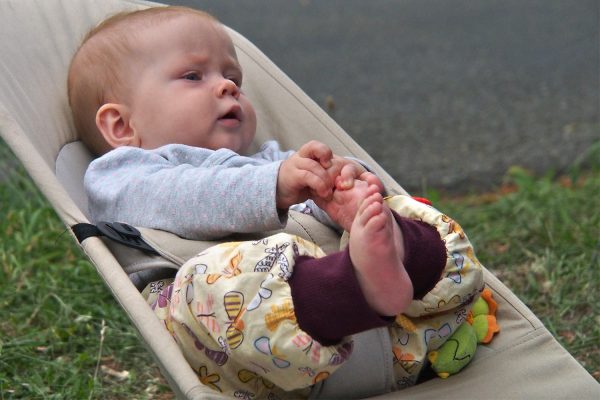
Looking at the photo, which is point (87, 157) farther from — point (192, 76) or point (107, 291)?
point (107, 291)

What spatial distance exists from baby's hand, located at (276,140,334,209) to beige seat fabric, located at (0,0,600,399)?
24cm

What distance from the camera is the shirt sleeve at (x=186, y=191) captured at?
84.2 inches

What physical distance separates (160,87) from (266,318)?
86 cm

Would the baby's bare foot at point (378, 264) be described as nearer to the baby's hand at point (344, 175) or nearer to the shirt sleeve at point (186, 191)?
the baby's hand at point (344, 175)

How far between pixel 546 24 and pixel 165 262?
5792mm

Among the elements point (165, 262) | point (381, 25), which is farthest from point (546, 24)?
point (165, 262)

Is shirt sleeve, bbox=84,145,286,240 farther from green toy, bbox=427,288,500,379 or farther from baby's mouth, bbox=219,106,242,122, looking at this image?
green toy, bbox=427,288,500,379

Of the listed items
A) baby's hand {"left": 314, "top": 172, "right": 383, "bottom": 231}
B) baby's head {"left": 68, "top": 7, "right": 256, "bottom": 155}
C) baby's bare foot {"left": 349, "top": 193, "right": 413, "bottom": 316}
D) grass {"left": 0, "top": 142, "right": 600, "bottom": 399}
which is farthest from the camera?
grass {"left": 0, "top": 142, "right": 600, "bottom": 399}

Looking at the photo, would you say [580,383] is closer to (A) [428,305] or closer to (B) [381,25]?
(A) [428,305]

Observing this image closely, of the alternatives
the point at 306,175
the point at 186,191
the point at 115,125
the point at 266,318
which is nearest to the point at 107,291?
→ the point at 115,125

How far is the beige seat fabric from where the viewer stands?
204 centimetres

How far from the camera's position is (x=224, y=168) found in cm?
223

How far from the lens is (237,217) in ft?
7.06

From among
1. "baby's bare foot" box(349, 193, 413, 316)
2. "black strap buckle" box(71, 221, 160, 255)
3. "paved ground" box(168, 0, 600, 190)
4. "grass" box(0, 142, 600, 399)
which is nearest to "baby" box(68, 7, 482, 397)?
"baby's bare foot" box(349, 193, 413, 316)
